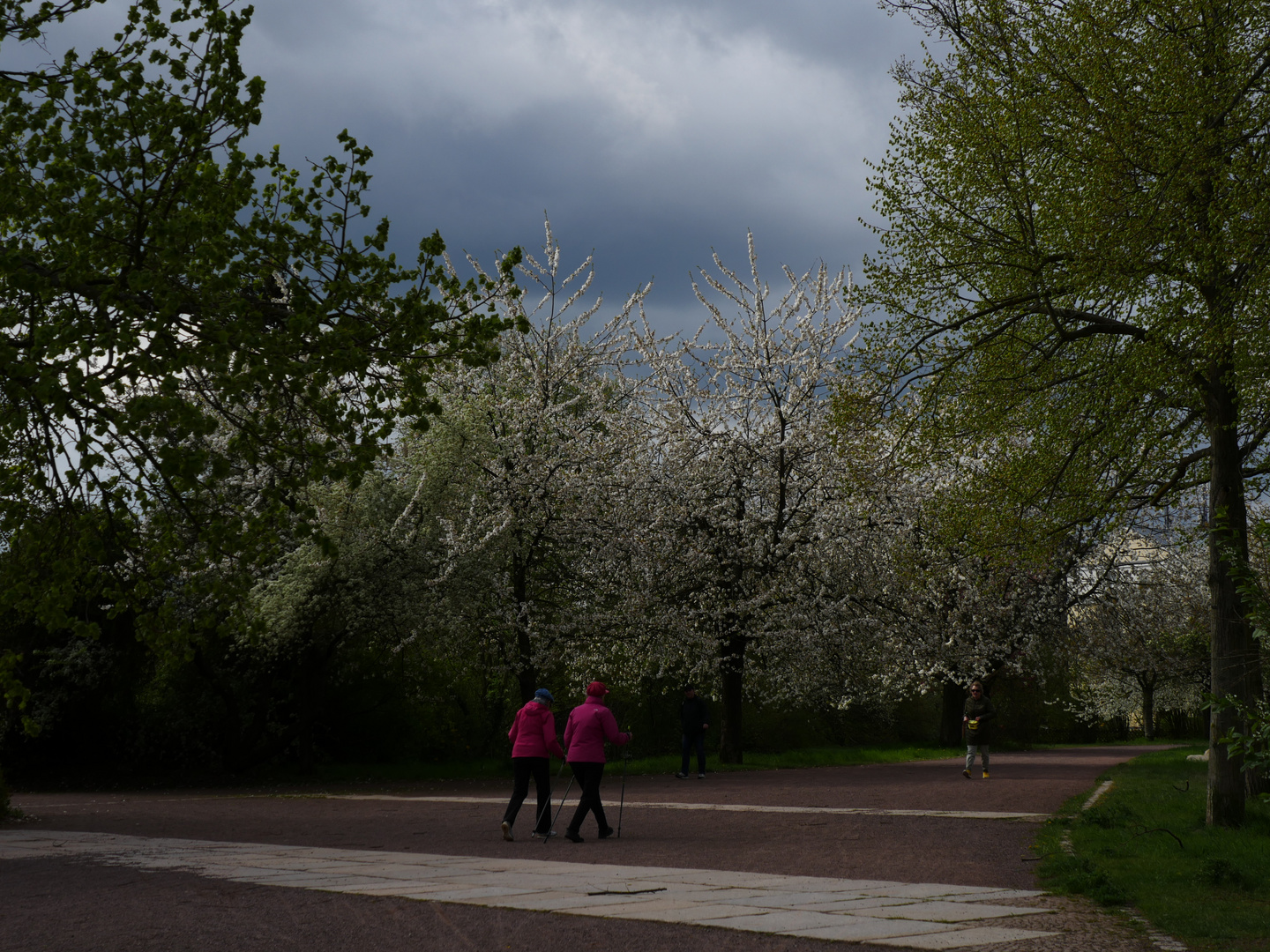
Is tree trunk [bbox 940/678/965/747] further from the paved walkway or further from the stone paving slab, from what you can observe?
the stone paving slab

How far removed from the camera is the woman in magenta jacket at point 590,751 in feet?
37.9

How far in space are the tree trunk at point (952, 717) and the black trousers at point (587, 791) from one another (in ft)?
78.1

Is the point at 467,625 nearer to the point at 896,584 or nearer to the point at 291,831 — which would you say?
the point at 896,584

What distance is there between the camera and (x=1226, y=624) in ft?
39.2

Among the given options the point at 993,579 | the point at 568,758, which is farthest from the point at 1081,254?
the point at 993,579

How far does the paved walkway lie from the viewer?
6.12 m

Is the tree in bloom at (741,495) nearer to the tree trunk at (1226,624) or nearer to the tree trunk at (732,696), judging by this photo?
the tree trunk at (732,696)

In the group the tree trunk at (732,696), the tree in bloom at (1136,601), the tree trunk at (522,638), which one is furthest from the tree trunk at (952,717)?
the tree trunk at (522,638)

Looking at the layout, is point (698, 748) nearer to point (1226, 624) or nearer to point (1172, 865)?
point (1226, 624)

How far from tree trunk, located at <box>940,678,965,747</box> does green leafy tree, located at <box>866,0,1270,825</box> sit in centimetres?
2010

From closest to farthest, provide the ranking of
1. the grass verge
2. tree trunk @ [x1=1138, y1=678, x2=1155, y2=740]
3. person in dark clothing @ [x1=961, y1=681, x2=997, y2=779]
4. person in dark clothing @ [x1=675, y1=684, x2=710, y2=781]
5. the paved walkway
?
the paved walkway
the grass verge
person in dark clothing @ [x1=961, y1=681, x2=997, y2=779]
person in dark clothing @ [x1=675, y1=684, x2=710, y2=781]
tree trunk @ [x1=1138, y1=678, x2=1155, y2=740]

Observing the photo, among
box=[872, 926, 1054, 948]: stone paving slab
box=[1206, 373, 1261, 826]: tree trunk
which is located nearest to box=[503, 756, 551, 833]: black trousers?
box=[872, 926, 1054, 948]: stone paving slab

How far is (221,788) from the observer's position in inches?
872

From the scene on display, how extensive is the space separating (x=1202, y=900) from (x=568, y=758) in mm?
6380
